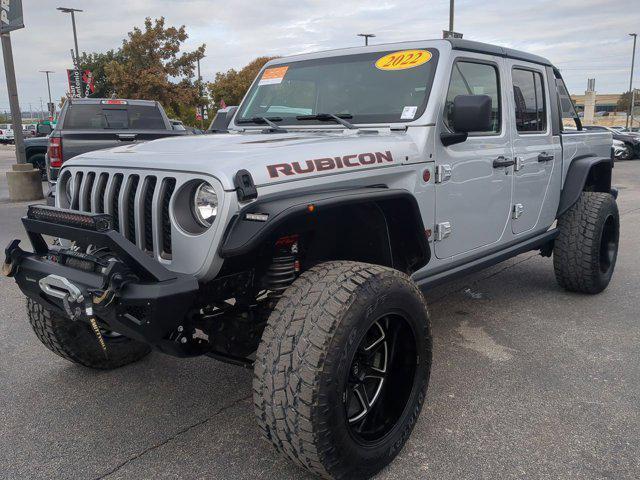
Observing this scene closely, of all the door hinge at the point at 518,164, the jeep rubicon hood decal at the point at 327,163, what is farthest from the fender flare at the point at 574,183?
the jeep rubicon hood decal at the point at 327,163

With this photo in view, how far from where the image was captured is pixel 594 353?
12.3ft

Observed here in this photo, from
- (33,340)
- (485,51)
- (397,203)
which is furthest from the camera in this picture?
(33,340)

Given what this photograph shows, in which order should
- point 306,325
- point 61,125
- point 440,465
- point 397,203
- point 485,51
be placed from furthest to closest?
point 61,125 < point 485,51 < point 397,203 < point 440,465 < point 306,325

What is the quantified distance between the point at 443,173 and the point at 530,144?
1294 mm

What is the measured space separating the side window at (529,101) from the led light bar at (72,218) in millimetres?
2972

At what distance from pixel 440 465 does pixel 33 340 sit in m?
3.01

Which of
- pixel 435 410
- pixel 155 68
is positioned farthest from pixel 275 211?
pixel 155 68

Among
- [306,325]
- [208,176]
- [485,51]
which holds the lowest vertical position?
[306,325]

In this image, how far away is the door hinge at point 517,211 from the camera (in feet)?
13.2

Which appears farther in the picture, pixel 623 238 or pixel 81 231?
pixel 623 238

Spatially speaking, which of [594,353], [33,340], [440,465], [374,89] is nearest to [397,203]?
[374,89]

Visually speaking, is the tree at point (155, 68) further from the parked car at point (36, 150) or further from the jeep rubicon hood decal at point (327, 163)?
the jeep rubicon hood decal at point (327, 163)

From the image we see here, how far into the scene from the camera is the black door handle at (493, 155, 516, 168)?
369 cm

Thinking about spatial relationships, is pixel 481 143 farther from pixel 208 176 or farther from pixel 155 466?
pixel 155 466
